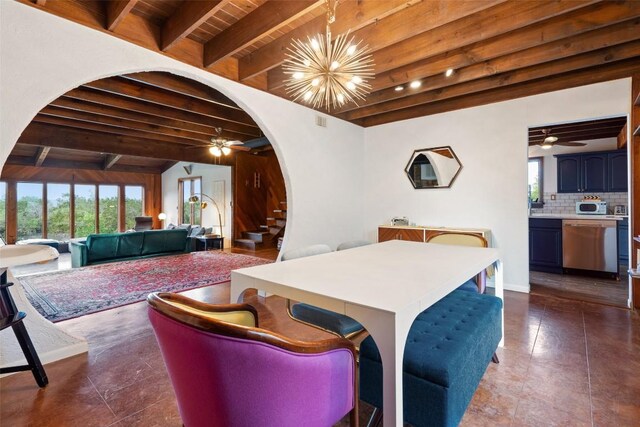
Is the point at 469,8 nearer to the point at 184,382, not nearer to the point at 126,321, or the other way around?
the point at 184,382

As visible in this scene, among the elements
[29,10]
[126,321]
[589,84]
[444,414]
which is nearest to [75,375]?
[126,321]

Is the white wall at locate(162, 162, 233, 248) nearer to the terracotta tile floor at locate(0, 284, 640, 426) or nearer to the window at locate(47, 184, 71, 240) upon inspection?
the window at locate(47, 184, 71, 240)

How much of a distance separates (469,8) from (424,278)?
1.97 metres

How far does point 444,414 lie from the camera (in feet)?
3.83

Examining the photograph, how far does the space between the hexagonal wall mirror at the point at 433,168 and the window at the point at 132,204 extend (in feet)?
33.5

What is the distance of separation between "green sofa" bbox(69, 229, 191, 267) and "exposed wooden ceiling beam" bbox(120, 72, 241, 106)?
3.29 m

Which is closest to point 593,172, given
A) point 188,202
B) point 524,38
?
point 524,38

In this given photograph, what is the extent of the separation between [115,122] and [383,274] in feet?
19.9

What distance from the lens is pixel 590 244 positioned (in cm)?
423

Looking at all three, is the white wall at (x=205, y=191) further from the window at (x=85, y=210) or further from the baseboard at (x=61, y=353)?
the baseboard at (x=61, y=353)

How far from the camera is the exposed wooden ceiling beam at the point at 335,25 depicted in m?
2.14

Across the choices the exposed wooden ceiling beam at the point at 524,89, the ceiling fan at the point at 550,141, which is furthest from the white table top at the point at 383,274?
the ceiling fan at the point at 550,141

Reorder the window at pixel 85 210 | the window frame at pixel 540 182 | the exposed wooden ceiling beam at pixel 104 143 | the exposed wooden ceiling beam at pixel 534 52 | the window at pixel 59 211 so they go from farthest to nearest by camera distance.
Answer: the window at pixel 85 210, the window at pixel 59 211, the window frame at pixel 540 182, the exposed wooden ceiling beam at pixel 104 143, the exposed wooden ceiling beam at pixel 534 52

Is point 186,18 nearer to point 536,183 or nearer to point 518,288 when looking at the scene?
point 518,288
